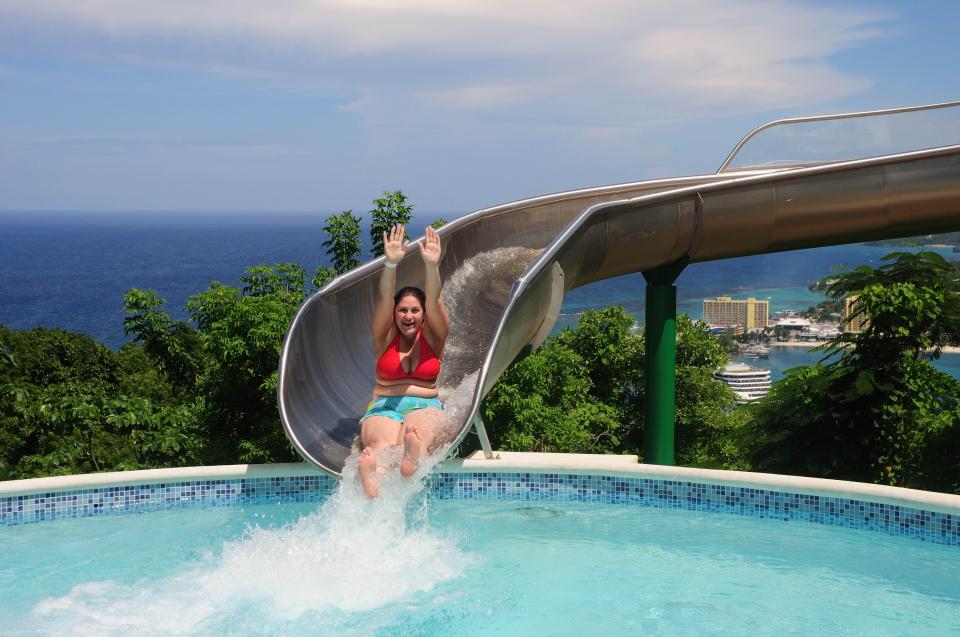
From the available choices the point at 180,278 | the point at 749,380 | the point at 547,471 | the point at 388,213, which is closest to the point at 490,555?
the point at 547,471

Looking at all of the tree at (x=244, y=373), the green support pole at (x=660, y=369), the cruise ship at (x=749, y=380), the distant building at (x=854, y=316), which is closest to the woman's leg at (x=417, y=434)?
the green support pole at (x=660, y=369)

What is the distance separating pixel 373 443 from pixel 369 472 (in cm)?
22

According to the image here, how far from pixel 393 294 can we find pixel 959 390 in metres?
3.45

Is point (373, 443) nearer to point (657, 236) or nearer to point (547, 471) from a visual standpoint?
point (547, 471)

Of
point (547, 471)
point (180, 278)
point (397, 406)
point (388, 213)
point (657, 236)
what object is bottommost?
point (547, 471)

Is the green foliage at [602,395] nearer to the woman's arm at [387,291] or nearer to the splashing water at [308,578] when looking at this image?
the splashing water at [308,578]

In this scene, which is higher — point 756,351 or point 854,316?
point 854,316

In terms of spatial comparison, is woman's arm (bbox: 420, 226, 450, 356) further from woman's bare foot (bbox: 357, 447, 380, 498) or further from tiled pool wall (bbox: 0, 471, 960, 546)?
tiled pool wall (bbox: 0, 471, 960, 546)

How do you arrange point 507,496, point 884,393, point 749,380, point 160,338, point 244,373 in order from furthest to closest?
point 749,380, point 160,338, point 244,373, point 884,393, point 507,496

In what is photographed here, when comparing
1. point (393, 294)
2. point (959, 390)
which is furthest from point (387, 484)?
point (959, 390)

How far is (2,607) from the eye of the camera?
392cm

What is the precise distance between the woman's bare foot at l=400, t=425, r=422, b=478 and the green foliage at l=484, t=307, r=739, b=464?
1963 mm

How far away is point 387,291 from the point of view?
4.52 m

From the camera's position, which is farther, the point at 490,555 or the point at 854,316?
the point at 854,316
